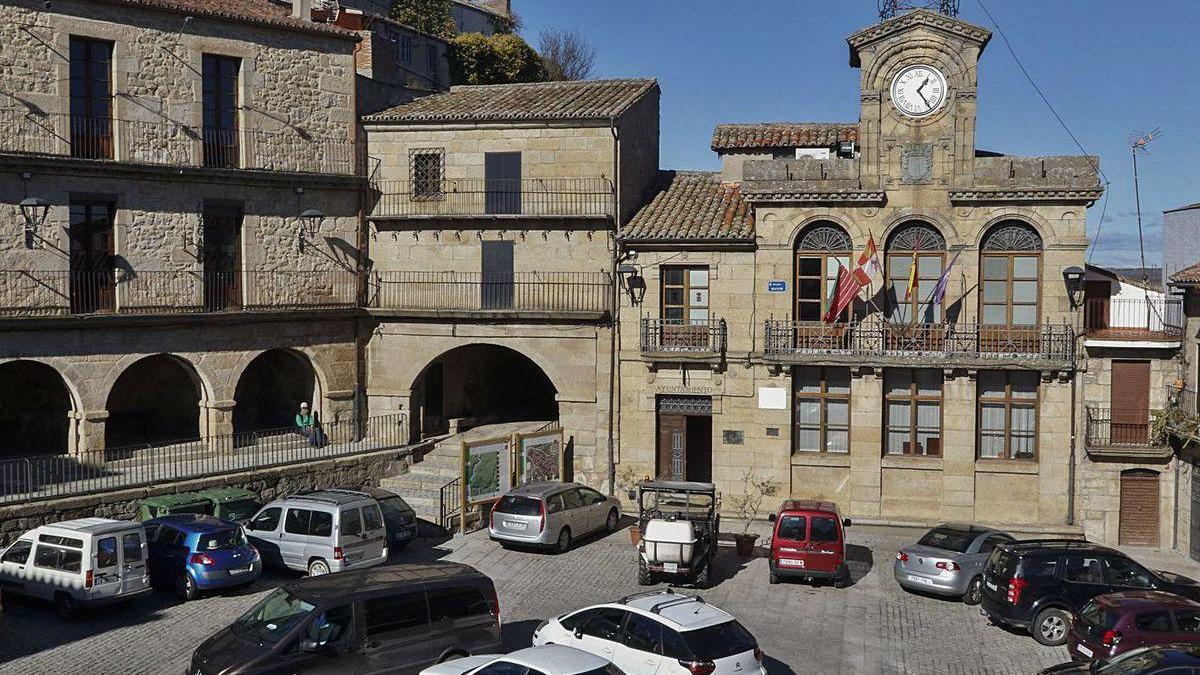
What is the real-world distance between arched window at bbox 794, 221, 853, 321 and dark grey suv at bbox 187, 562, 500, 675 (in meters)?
15.2

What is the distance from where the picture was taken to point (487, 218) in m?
33.2

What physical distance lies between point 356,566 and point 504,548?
15.9ft

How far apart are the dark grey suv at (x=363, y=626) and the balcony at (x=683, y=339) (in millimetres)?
13521

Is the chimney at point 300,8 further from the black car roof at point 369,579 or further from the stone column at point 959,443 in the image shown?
the stone column at point 959,443

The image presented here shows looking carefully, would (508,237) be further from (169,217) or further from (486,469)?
(169,217)

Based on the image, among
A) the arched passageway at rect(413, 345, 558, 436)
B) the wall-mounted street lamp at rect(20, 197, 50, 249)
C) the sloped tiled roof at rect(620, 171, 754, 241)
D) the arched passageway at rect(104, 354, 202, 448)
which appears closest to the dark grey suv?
the sloped tiled roof at rect(620, 171, 754, 241)

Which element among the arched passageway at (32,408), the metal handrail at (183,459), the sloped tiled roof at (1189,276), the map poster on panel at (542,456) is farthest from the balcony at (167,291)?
the sloped tiled roof at (1189,276)

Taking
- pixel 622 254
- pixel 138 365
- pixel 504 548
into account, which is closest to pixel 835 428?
pixel 622 254

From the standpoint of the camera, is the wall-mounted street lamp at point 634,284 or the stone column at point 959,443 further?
the wall-mounted street lamp at point 634,284

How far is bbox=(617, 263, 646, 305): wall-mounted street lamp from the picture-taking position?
105 ft

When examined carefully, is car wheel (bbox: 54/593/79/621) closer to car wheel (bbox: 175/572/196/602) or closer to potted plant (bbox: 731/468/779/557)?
car wheel (bbox: 175/572/196/602)

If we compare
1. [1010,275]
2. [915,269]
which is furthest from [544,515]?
[1010,275]

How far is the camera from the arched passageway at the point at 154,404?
34.1 meters

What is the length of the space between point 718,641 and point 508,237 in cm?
1866
